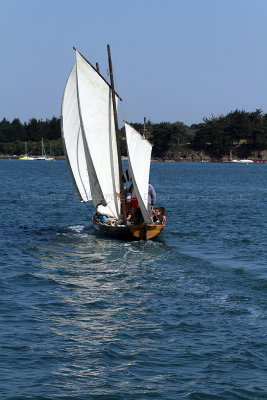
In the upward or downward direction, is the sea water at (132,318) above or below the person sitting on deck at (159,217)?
below

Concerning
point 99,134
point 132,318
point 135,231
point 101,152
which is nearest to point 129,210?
point 101,152

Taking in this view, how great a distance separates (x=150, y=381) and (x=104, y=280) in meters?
9.16

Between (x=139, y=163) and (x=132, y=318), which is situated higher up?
(x=139, y=163)

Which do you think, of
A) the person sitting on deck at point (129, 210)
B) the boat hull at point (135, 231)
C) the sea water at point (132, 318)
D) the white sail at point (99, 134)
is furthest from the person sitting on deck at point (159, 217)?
the white sail at point (99, 134)

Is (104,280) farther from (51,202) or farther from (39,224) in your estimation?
(51,202)

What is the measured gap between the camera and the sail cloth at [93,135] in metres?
32.6

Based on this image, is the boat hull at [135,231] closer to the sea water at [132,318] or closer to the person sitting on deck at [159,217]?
the sea water at [132,318]

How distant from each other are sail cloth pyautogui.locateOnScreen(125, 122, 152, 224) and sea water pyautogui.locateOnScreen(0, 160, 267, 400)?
2.17 meters

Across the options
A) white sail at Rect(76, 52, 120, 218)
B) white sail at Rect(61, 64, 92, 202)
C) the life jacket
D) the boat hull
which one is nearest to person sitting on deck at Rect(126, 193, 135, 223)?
the life jacket

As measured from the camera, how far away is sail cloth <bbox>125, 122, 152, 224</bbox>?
99.9 ft

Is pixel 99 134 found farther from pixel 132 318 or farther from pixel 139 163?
pixel 132 318

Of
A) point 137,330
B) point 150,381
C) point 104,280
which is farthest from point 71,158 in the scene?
point 150,381

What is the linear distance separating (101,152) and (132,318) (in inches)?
665

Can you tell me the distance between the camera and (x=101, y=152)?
3362 centimetres
